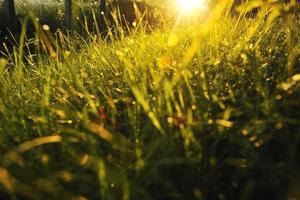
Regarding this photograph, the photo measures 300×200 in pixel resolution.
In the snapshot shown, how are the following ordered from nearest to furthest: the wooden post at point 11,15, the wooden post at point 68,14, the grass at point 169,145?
the grass at point 169,145 → the wooden post at point 68,14 → the wooden post at point 11,15

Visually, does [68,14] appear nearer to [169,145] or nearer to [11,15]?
[11,15]

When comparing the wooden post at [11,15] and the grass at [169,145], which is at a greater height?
the grass at [169,145]

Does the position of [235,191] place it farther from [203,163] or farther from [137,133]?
[137,133]

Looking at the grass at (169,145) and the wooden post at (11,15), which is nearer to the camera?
the grass at (169,145)

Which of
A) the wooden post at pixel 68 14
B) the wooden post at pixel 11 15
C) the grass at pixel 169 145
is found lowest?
the wooden post at pixel 11 15

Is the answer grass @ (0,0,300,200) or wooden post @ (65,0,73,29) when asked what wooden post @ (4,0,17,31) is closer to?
wooden post @ (65,0,73,29)

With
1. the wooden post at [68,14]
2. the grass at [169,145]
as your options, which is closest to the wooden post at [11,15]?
the wooden post at [68,14]

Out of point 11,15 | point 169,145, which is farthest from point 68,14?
point 169,145

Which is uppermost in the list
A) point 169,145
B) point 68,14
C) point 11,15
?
point 169,145

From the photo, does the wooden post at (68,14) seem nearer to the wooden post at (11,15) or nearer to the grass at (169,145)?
the wooden post at (11,15)

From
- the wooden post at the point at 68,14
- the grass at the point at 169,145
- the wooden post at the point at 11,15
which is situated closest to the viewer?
the grass at the point at 169,145

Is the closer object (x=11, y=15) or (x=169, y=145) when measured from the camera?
(x=169, y=145)

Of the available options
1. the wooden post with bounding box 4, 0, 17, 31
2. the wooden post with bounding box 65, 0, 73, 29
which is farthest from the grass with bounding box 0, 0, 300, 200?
the wooden post with bounding box 4, 0, 17, 31

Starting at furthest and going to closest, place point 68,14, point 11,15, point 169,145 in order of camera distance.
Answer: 1. point 11,15
2. point 68,14
3. point 169,145
